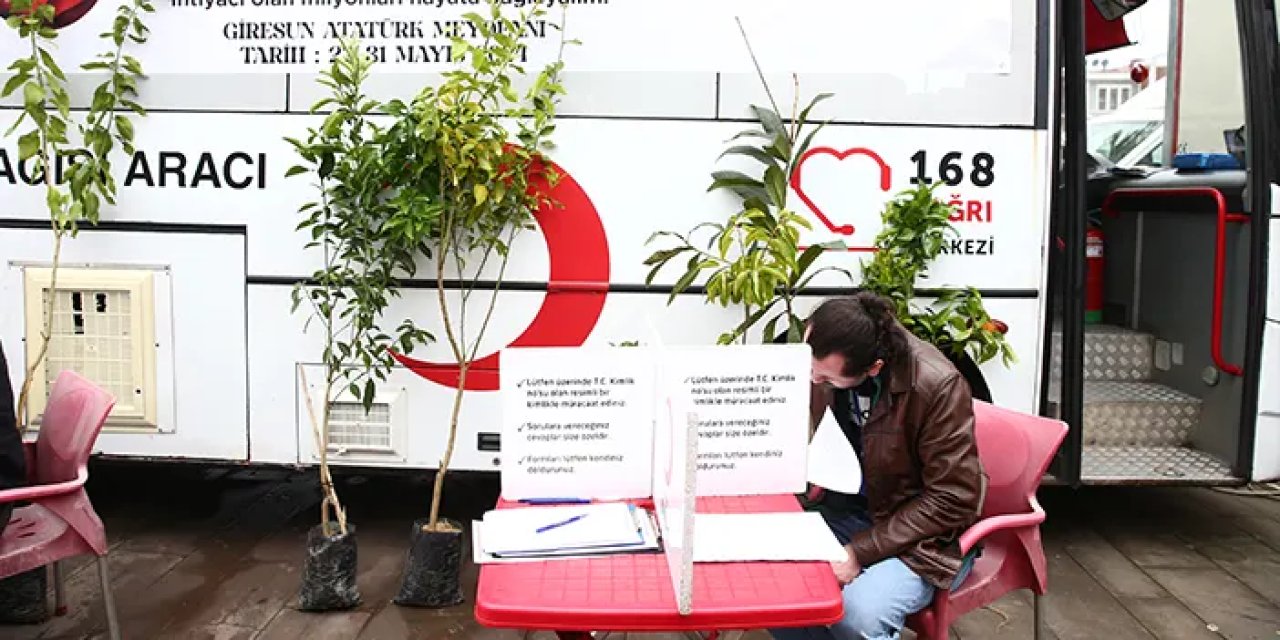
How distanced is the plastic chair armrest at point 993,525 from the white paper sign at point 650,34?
75.2 inches

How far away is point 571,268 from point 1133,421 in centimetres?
264

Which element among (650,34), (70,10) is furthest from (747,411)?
(70,10)

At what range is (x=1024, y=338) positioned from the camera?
429cm

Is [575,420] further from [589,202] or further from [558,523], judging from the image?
[589,202]

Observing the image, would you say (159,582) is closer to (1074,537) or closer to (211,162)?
(211,162)

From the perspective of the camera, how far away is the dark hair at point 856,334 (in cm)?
278

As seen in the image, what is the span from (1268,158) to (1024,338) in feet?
4.01

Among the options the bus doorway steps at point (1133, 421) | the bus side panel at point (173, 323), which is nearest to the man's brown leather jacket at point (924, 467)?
the bus doorway steps at point (1133, 421)

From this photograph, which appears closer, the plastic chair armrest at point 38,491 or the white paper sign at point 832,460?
the white paper sign at point 832,460

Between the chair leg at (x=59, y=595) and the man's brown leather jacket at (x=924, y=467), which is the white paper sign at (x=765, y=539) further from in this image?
the chair leg at (x=59, y=595)

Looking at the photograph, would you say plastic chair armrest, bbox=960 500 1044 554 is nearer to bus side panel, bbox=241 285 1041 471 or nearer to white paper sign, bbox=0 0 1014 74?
bus side panel, bbox=241 285 1041 471

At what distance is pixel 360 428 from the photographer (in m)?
4.39

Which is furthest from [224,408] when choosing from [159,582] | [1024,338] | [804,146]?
[1024,338]

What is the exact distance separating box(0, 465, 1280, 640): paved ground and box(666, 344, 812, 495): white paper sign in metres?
1.72
